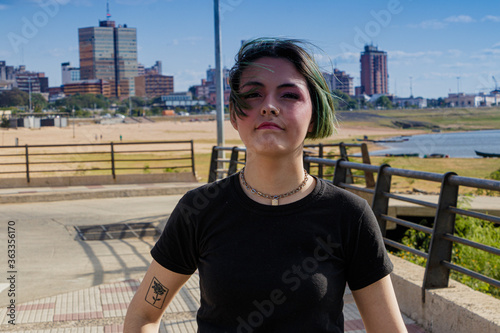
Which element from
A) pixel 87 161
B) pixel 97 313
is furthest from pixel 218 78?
pixel 97 313

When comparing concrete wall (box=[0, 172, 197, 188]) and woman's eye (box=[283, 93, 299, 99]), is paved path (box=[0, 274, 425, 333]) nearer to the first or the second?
woman's eye (box=[283, 93, 299, 99])

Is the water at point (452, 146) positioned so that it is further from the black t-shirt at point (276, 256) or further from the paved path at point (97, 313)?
the black t-shirt at point (276, 256)

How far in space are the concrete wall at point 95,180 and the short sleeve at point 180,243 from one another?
14.9 meters

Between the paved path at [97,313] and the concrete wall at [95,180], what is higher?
the concrete wall at [95,180]

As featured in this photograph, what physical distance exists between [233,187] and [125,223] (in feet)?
28.8

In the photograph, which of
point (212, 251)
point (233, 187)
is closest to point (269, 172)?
point (233, 187)

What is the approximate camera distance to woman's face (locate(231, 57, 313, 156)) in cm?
164

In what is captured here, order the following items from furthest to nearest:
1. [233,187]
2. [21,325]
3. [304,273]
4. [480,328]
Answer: [21,325] < [480,328] < [233,187] < [304,273]

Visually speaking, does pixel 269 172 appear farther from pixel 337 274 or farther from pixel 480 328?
pixel 480 328

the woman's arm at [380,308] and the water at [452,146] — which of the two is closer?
the woman's arm at [380,308]

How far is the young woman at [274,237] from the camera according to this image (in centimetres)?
161

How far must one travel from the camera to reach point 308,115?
5.62 ft

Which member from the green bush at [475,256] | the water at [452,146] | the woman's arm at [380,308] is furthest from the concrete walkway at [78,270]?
the water at [452,146]

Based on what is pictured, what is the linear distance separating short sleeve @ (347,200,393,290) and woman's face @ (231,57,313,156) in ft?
0.87
